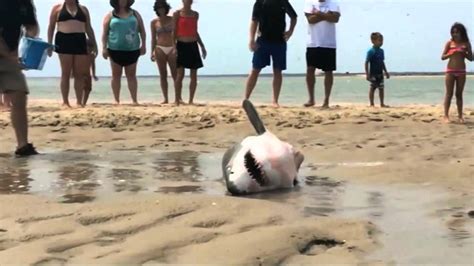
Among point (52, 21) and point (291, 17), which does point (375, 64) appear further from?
point (52, 21)

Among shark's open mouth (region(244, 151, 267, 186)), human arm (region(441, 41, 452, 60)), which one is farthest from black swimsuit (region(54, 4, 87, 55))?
shark's open mouth (region(244, 151, 267, 186))

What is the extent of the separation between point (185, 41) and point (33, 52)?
336 cm

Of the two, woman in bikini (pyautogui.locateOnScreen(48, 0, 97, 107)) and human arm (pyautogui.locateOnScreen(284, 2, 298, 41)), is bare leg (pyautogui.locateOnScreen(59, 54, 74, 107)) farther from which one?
human arm (pyautogui.locateOnScreen(284, 2, 298, 41))

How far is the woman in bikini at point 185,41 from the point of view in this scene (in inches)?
400

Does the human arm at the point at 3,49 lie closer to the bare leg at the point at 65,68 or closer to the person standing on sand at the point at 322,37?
the bare leg at the point at 65,68

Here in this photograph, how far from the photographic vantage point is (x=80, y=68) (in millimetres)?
9438

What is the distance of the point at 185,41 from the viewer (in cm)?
1020

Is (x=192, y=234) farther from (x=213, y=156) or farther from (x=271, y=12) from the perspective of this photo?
(x=271, y=12)

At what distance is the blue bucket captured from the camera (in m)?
7.06

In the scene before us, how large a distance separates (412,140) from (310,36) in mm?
3468

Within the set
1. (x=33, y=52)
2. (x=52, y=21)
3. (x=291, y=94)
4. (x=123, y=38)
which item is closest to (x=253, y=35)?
(x=123, y=38)

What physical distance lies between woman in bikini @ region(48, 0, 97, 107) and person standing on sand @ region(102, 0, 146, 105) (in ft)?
1.26

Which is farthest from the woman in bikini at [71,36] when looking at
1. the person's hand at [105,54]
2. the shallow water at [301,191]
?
the shallow water at [301,191]

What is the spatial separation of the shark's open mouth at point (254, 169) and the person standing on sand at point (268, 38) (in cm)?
487
